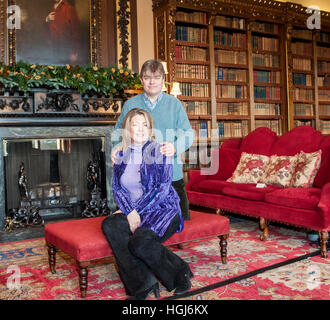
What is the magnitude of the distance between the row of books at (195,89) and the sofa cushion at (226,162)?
1315mm

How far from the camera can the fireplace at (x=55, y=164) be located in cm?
403

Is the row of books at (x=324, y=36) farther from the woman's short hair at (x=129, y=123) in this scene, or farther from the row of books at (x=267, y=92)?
the woman's short hair at (x=129, y=123)

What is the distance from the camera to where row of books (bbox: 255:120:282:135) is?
6195mm

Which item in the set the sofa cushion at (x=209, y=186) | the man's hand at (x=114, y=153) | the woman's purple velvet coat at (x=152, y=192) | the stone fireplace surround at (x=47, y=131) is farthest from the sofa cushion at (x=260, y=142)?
the man's hand at (x=114, y=153)

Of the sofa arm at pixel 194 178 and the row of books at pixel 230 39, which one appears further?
the row of books at pixel 230 39

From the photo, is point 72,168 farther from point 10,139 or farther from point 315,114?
point 315,114

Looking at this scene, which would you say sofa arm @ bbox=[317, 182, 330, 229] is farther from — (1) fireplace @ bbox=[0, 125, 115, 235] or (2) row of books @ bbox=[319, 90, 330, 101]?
(2) row of books @ bbox=[319, 90, 330, 101]

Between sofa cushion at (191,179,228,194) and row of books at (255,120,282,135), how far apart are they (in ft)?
7.28

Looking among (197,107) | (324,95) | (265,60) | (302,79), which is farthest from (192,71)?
(324,95)

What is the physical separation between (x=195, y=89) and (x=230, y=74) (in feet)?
2.28

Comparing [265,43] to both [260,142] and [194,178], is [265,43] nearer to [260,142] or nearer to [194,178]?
[260,142]

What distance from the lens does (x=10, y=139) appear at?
3938mm

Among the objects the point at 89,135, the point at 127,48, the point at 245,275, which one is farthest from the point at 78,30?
the point at 245,275

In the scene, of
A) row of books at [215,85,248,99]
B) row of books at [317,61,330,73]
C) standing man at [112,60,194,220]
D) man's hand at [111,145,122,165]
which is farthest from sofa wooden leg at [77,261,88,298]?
row of books at [317,61,330,73]
